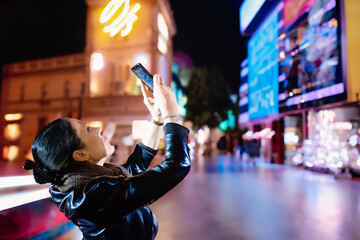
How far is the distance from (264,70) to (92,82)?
14.1 m

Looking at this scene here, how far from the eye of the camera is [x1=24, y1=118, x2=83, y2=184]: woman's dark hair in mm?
1116

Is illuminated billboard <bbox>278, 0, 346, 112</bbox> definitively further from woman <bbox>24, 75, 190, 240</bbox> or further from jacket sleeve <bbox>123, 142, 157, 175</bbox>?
woman <bbox>24, 75, 190, 240</bbox>

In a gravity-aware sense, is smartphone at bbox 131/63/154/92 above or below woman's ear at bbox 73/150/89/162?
above

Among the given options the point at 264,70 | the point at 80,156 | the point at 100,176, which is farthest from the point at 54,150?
the point at 264,70

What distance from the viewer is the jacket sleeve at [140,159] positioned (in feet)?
5.17

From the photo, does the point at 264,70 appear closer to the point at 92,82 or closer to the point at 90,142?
the point at 92,82

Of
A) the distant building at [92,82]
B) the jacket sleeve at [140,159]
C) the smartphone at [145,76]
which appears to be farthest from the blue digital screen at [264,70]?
the smartphone at [145,76]

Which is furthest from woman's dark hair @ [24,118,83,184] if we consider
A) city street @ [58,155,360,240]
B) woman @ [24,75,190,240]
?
city street @ [58,155,360,240]

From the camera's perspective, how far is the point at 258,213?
6098mm

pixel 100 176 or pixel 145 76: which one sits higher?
pixel 145 76

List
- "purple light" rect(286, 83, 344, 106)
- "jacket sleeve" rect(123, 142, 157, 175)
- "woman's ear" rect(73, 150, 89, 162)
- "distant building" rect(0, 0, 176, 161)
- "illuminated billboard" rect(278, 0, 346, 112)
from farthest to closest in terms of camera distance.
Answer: "distant building" rect(0, 0, 176, 161)
"illuminated billboard" rect(278, 0, 346, 112)
"purple light" rect(286, 83, 344, 106)
"jacket sleeve" rect(123, 142, 157, 175)
"woman's ear" rect(73, 150, 89, 162)

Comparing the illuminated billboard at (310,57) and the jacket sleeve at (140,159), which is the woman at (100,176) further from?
the illuminated billboard at (310,57)

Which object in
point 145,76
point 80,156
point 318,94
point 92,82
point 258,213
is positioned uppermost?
point 92,82

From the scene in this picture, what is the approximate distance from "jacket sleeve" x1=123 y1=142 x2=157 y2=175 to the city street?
3.20m
